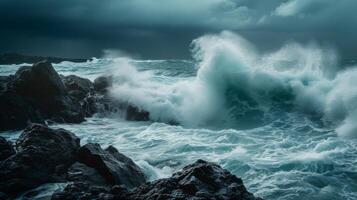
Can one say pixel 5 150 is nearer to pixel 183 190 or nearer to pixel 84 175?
pixel 84 175

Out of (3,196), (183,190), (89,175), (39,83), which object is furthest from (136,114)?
(183,190)

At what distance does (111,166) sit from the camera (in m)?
8.59

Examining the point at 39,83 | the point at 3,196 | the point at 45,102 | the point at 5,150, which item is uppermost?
the point at 39,83

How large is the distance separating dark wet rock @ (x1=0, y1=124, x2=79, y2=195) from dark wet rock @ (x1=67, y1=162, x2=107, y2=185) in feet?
1.15

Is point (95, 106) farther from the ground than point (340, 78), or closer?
closer

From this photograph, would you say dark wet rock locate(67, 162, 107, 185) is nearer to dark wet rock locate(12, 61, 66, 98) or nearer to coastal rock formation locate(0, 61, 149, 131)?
coastal rock formation locate(0, 61, 149, 131)

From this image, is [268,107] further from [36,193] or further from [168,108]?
[36,193]

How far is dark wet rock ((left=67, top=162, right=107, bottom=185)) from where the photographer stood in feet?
26.6

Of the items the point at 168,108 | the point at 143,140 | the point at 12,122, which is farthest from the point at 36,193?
the point at 168,108

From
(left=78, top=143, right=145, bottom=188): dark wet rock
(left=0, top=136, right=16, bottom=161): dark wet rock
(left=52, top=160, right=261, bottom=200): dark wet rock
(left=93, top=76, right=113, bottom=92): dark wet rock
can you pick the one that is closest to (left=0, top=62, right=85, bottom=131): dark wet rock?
(left=93, top=76, right=113, bottom=92): dark wet rock

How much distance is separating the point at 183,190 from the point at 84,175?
277cm

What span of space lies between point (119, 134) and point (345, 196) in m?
8.70

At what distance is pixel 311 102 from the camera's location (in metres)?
19.4

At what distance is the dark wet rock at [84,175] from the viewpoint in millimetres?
8102
